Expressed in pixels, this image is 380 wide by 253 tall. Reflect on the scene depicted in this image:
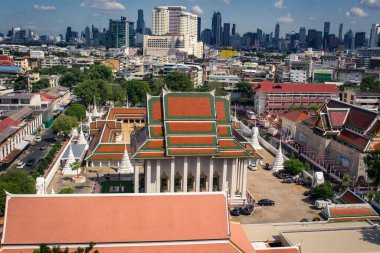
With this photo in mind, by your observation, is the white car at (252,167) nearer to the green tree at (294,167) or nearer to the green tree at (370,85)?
the green tree at (294,167)

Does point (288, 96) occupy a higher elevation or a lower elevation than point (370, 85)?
lower

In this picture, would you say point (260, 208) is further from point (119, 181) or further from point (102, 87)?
point (102, 87)

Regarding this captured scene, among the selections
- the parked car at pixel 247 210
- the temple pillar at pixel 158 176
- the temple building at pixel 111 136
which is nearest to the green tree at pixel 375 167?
the parked car at pixel 247 210

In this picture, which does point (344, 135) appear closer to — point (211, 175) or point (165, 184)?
point (211, 175)

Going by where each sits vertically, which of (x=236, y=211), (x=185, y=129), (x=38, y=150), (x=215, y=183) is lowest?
(x=38, y=150)

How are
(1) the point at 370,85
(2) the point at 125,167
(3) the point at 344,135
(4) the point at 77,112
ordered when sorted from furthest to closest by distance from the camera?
1. (1) the point at 370,85
2. (4) the point at 77,112
3. (3) the point at 344,135
4. (2) the point at 125,167

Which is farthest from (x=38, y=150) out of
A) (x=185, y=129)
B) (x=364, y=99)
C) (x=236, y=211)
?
(x=364, y=99)
